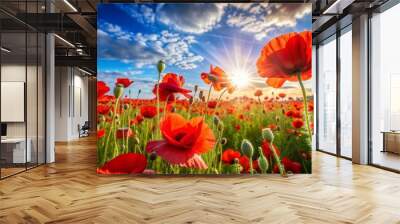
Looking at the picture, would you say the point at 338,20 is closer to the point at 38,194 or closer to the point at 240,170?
the point at 240,170

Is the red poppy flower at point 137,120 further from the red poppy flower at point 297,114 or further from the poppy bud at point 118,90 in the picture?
the red poppy flower at point 297,114

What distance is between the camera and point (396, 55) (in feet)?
22.1

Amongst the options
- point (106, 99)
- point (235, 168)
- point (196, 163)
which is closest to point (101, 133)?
point (106, 99)

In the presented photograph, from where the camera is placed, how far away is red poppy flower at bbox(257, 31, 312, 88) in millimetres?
6043

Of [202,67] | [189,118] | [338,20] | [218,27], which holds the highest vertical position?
[338,20]

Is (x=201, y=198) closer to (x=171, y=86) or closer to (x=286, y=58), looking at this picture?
(x=171, y=86)

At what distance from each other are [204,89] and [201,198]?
2.15 m

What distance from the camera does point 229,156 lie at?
20.0 ft

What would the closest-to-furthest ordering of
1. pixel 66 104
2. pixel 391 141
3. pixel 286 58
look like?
pixel 286 58
pixel 391 141
pixel 66 104

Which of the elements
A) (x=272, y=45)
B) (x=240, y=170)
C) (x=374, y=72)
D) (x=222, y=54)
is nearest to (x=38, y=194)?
(x=240, y=170)

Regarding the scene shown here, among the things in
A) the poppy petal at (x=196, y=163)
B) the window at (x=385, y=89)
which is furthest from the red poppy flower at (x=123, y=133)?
the window at (x=385, y=89)

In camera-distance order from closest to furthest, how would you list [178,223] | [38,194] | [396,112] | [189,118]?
[178,223]
[38,194]
[189,118]
[396,112]

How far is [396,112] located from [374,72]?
1.16 metres

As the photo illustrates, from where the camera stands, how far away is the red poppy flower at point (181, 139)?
606cm
